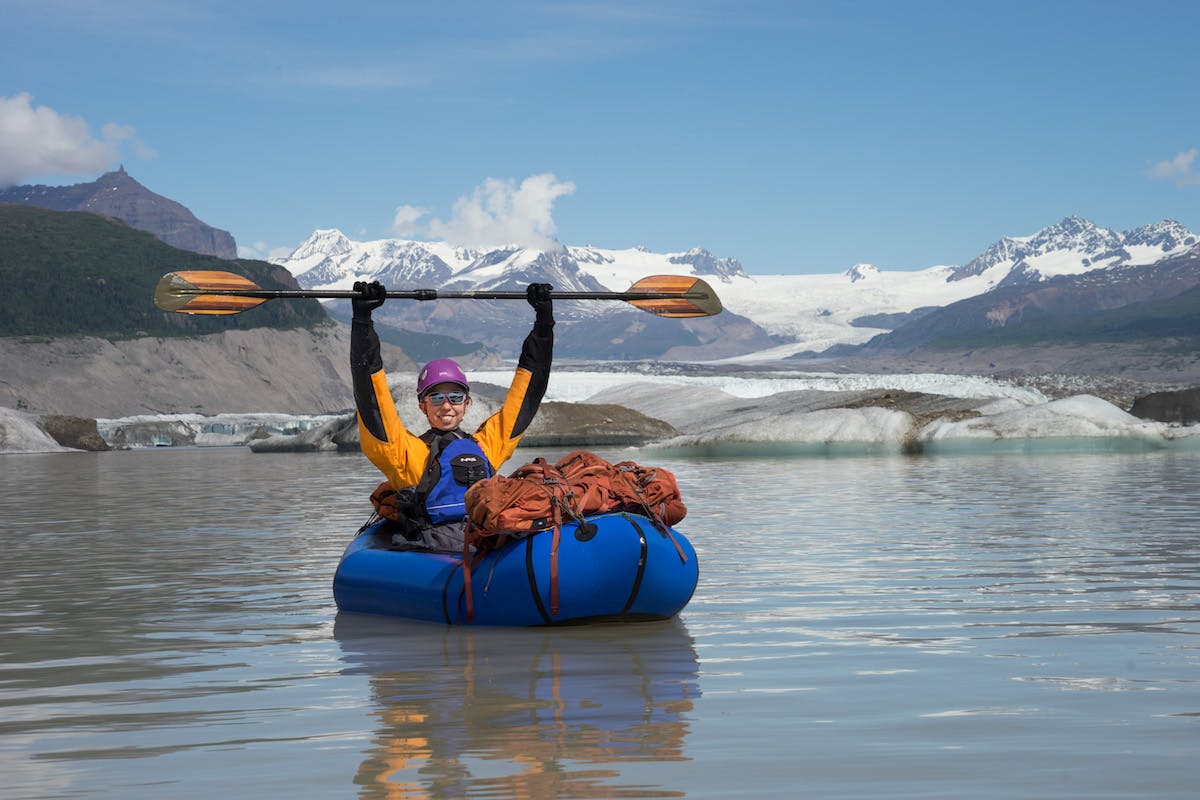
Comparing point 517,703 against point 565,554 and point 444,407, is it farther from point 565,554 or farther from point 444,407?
point 444,407

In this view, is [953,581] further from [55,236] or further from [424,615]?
[55,236]

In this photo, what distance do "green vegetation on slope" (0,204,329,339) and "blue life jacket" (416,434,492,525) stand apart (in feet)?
338

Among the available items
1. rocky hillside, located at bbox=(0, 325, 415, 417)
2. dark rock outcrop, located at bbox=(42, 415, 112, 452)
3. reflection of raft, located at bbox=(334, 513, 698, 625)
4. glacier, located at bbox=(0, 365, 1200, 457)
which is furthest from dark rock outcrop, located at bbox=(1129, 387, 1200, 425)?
rocky hillside, located at bbox=(0, 325, 415, 417)

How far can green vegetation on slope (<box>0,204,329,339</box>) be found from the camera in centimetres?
12300

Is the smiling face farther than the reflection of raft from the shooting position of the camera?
Yes

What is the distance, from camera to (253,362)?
118688 millimetres

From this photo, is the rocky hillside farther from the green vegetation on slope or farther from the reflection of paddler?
the reflection of paddler

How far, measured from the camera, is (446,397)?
10.1 meters

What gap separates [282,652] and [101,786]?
10.7 ft

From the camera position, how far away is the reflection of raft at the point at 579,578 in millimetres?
8852

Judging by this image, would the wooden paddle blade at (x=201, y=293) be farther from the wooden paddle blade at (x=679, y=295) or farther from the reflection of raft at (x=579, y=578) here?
the reflection of raft at (x=579, y=578)

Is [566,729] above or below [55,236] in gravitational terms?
below

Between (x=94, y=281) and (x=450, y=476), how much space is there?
13400cm

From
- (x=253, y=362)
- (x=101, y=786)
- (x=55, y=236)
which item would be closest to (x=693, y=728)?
(x=101, y=786)
